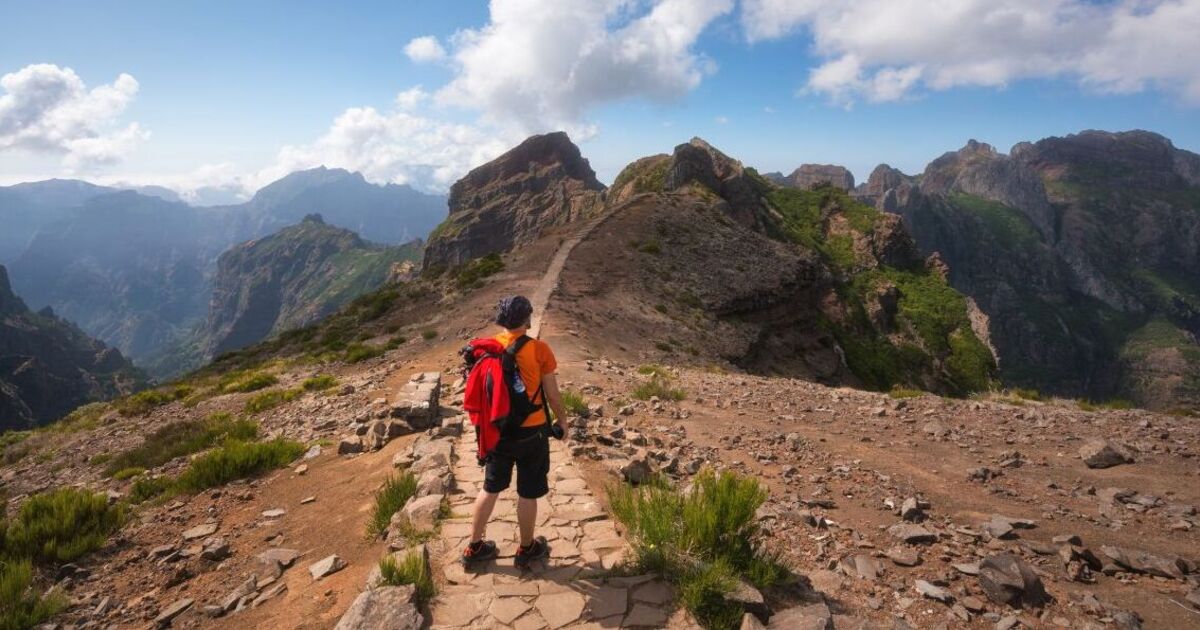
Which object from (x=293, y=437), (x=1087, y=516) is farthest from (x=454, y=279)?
(x=1087, y=516)

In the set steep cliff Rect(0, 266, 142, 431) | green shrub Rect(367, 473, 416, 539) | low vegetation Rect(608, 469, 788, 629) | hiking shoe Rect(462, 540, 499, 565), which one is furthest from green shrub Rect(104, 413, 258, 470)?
steep cliff Rect(0, 266, 142, 431)

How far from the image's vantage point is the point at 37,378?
14175 cm

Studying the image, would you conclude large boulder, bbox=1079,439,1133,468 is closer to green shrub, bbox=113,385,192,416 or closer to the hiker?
the hiker

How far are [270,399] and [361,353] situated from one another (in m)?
5.92

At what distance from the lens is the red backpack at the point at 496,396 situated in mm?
5973

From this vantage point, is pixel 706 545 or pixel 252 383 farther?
pixel 252 383

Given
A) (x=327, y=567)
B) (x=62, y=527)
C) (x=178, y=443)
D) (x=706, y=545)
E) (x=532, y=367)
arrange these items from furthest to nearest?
(x=178, y=443) < (x=62, y=527) < (x=327, y=567) < (x=532, y=367) < (x=706, y=545)

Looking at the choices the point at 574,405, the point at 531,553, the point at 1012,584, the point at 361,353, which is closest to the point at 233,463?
the point at 574,405

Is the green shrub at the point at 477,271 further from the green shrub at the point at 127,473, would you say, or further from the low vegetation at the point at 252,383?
the green shrub at the point at 127,473

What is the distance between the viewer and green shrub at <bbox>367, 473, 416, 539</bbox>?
754 centimetres

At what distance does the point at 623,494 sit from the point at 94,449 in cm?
2036

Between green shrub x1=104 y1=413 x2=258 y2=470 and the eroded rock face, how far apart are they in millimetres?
101209

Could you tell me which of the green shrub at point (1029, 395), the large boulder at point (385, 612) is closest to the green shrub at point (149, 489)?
the large boulder at point (385, 612)

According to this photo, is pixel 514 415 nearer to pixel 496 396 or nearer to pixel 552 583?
pixel 496 396
